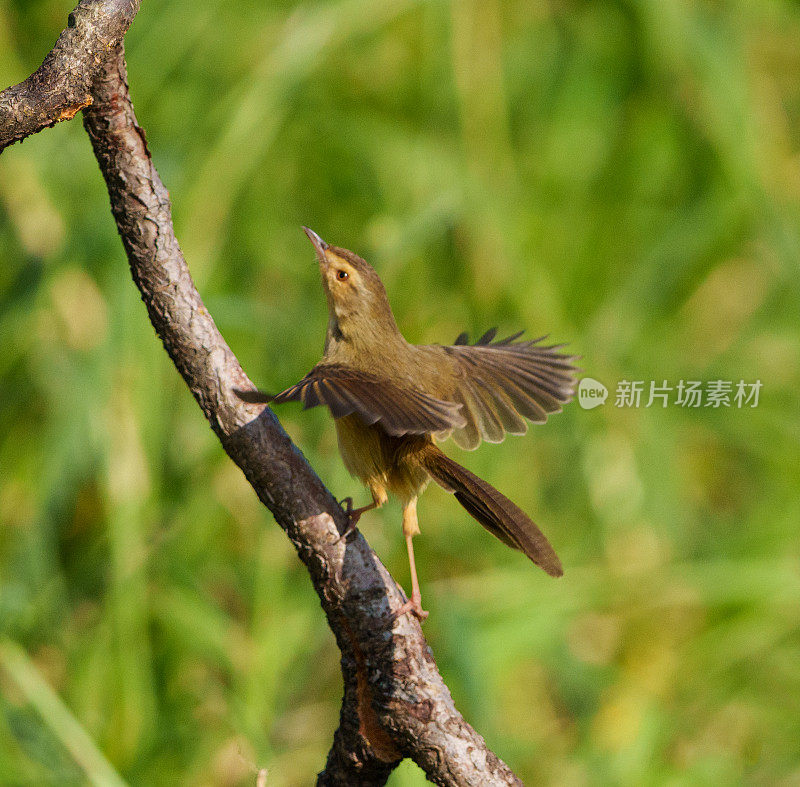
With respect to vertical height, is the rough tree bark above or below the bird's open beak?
below

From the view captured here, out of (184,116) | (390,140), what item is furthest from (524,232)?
(184,116)

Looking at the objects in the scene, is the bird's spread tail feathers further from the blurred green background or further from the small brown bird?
the blurred green background

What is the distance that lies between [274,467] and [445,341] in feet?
9.36

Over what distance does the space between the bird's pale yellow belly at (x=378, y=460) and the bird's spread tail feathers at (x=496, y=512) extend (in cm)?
5

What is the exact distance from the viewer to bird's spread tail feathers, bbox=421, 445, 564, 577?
5.49 ft

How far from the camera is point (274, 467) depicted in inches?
59.6

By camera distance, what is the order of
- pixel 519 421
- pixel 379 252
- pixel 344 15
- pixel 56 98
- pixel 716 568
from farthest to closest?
pixel 716 568
pixel 344 15
pixel 379 252
pixel 519 421
pixel 56 98

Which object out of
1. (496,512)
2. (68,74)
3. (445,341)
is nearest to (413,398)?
(496,512)

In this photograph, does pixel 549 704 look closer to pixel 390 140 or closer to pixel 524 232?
pixel 524 232

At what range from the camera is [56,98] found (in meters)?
1.34

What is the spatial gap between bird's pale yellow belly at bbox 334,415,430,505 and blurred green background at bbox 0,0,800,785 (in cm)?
104

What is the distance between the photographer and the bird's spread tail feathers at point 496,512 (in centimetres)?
167

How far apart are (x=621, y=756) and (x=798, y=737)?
0.88m
